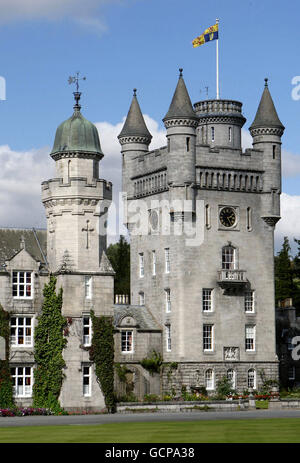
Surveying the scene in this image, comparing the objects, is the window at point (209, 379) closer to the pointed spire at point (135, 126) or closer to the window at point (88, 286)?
the window at point (88, 286)

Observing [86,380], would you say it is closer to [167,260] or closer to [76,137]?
[76,137]

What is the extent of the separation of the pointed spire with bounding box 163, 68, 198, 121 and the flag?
8.85ft

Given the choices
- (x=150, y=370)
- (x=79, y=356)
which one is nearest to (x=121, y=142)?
(x=150, y=370)

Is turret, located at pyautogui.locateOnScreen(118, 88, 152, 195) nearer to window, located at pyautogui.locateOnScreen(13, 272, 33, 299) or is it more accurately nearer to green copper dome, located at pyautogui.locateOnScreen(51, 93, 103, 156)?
green copper dome, located at pyautogui.locateOnScreen(51, 93, 103, 156)

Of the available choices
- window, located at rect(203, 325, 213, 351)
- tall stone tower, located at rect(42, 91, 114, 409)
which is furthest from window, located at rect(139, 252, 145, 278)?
tall stone tower, located at rect(42, 91, 114, 409)

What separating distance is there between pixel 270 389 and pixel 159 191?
54.3 ft

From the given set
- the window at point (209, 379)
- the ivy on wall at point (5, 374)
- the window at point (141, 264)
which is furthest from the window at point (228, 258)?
the ivy on wall at point (5, 374)

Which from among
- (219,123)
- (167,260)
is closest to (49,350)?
(167,260)

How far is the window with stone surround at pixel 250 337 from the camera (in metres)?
78.6

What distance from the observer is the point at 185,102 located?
77.2 m

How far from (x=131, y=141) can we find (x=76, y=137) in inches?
730

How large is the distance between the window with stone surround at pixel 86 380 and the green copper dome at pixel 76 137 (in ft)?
43.0

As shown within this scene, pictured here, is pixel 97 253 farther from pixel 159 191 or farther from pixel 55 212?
pixel 159 191

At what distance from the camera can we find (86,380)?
209ft
